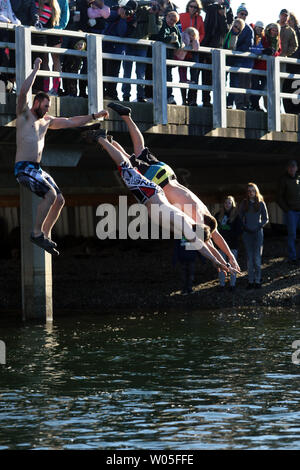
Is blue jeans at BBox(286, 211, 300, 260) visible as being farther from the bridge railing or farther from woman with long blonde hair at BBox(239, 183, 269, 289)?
the bridge railing

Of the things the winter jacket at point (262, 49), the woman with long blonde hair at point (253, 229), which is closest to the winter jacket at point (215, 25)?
the winter jacket at point (262, 49)

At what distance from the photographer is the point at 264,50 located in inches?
974

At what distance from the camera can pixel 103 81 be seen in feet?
72.3

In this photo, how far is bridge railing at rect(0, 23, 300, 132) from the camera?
20.6 metres

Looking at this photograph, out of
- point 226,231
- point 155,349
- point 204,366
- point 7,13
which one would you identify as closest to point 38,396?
point 204,366

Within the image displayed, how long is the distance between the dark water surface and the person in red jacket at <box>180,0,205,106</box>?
4250 millimetres

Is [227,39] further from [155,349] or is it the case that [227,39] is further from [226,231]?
[155,349]

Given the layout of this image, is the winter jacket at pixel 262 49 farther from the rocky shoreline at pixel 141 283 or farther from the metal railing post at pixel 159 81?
the rocky shoreline at pixel 141 283

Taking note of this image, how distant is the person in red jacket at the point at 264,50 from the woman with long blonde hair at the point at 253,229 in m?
2.18

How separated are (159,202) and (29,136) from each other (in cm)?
173

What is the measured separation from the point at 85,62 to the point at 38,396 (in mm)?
8762

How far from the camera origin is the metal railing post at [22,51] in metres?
20.5

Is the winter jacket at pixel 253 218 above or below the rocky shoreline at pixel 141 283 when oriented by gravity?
above

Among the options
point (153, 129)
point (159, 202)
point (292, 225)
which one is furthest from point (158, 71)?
point (159, 202)
